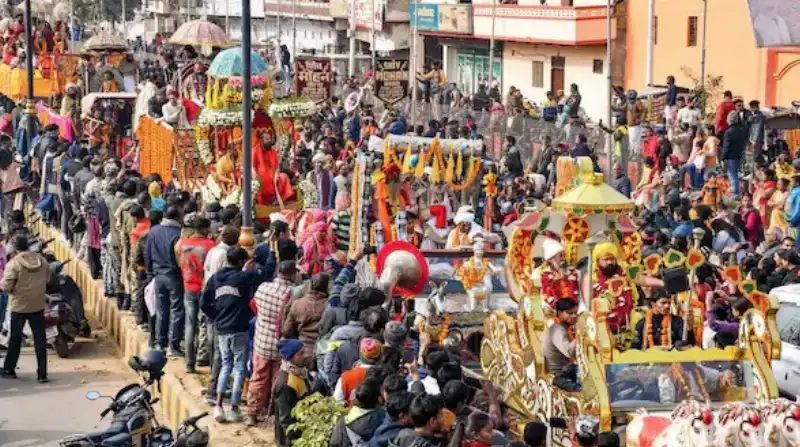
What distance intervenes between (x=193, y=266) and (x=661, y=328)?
4.39 m

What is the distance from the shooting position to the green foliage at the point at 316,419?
9578 mm

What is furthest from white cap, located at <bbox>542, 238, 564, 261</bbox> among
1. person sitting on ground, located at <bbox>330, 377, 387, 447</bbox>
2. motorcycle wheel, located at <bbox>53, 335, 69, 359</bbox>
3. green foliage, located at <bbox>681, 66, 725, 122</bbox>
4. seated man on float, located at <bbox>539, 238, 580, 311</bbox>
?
green foliage, located at <bbox>681, 66, 725, 122</bbox>

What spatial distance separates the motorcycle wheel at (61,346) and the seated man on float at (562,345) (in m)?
7.48

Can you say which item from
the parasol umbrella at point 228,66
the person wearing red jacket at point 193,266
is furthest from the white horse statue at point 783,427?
the parasol umbrella at point 228,66

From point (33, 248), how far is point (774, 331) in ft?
28.0

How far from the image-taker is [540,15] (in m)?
41.5

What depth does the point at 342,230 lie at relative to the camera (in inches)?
627

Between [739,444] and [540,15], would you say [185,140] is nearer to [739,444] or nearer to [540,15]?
[739,444]

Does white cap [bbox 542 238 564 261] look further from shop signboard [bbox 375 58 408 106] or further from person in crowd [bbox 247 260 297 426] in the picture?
shop signboard [bbox 375 58 408 106]

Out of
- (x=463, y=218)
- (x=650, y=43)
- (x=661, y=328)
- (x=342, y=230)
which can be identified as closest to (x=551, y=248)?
(x=661, y=328)

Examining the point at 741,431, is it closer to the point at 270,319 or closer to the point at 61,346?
the point at 270,319

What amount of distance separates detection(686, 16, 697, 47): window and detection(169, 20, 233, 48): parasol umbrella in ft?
40.3

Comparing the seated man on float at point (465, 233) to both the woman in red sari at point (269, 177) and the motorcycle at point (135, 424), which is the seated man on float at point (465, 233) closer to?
the woman in red sari at point (269, 177)

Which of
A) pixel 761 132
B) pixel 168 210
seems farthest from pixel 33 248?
pixel 761 132
